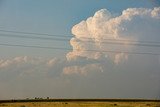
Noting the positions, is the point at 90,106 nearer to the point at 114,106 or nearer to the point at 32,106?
Answer: the point at 114,106

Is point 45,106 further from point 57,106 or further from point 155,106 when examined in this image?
point 155,106

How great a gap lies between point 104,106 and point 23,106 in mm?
23182

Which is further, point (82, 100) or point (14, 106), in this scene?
point (82, 100)

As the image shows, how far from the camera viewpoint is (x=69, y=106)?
349 feet

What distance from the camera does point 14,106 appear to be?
335 feet

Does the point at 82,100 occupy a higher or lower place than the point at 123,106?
higher

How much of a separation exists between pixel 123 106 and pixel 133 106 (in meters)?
2.91

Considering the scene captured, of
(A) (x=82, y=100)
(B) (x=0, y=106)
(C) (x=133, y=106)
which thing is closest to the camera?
(B) (x=0, y=106)

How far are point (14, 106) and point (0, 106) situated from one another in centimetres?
372

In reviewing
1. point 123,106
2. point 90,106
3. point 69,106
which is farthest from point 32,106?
point 123,106

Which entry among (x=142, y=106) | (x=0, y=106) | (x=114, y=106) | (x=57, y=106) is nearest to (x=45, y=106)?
(x=57, y=106)

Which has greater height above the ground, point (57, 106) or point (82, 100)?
point (82, 100)

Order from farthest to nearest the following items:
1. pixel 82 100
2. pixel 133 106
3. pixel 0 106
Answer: pixel 82 100
pixel 133 106
pixel 0 106

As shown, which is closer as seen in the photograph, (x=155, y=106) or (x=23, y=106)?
(x=23, y=106)
